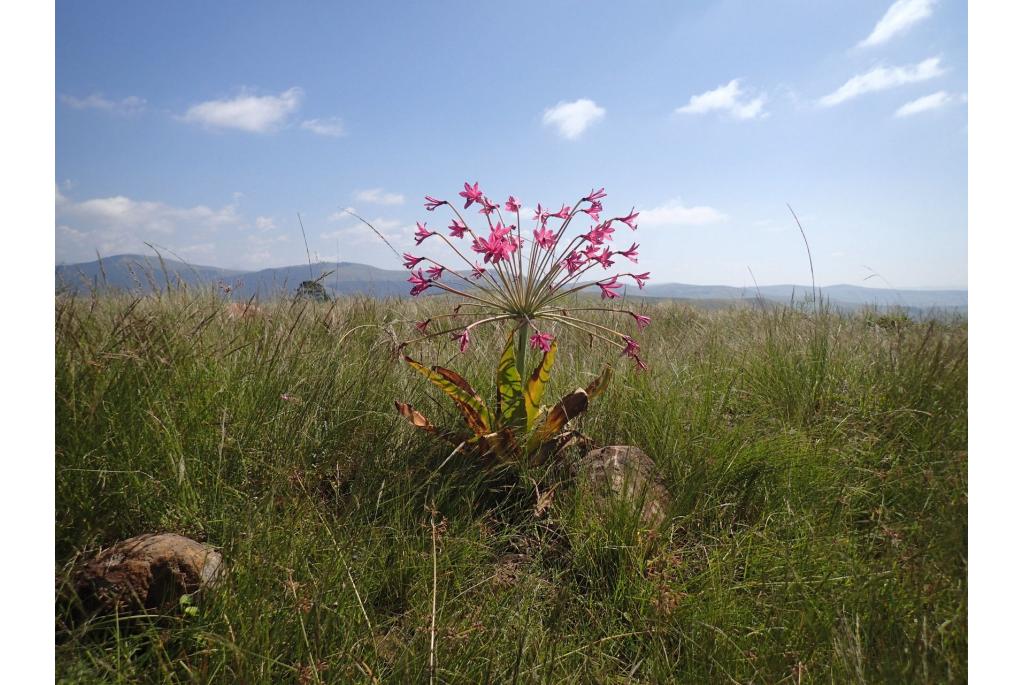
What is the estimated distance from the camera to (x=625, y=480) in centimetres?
182

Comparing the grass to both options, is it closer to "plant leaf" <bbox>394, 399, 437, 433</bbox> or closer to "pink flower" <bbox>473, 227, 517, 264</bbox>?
"plant leaf" <bbox>394, 399, 437, 433</bbox>


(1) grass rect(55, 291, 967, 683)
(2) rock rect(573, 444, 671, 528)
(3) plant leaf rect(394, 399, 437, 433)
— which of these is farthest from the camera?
(3) plant leaf rect(394, 399, 437, 433)

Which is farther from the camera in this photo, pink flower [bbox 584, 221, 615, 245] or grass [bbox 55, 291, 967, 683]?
pink flower [bbox 584, 221, 615, 245]

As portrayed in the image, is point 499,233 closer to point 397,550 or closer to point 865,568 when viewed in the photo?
point 397,550

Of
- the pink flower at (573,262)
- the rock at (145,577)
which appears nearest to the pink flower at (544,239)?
the pink flower at (573,262)

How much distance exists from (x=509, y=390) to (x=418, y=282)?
0.51 m

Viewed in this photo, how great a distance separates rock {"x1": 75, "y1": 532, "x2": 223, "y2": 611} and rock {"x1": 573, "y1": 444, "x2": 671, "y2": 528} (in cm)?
114

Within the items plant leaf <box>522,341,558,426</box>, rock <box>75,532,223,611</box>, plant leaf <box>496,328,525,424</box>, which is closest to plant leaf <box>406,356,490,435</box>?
plant leaf <box>496,328,525,424</box>

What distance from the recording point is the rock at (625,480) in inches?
72.2

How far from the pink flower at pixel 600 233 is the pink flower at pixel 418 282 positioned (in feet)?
1.91

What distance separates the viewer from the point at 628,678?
1.38 meters

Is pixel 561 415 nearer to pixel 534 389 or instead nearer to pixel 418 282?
pixel 534 389

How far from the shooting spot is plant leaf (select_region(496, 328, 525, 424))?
80.0 inches
